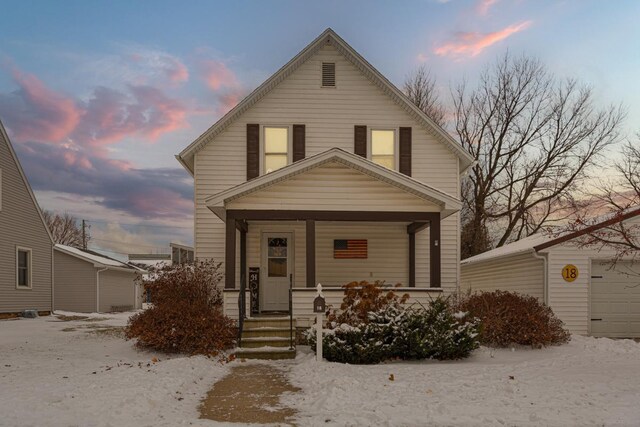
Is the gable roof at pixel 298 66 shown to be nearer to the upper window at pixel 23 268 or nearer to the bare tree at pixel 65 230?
the upper window at pixel 23 268

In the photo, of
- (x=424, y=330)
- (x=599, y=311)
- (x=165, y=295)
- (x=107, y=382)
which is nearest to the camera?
(x=107, y=382)

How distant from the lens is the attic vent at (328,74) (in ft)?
55.6

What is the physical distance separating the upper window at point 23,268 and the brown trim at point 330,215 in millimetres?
13590

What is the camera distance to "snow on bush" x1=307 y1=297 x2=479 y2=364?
1055cm

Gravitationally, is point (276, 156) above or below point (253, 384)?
above

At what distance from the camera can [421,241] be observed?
1667 cm

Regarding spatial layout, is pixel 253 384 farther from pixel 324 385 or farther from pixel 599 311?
pixel 599 311

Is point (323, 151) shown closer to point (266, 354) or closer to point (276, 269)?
point (276, 269)

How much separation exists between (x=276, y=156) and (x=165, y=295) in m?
5.48

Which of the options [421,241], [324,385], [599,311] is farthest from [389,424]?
[599,311]

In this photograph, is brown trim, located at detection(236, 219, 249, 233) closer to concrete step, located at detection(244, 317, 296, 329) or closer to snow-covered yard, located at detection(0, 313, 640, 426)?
concrete step, located at detection(244, 317, 296, 329)

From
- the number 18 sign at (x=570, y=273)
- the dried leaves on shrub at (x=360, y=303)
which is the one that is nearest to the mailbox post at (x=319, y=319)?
the dried leaves on shrub at (x=360, y=303)

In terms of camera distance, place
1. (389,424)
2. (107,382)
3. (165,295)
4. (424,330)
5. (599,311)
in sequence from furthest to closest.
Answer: (599,311) → (165,295) → (424,330) → (107,382) → (389,424)

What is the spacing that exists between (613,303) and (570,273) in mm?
1576
